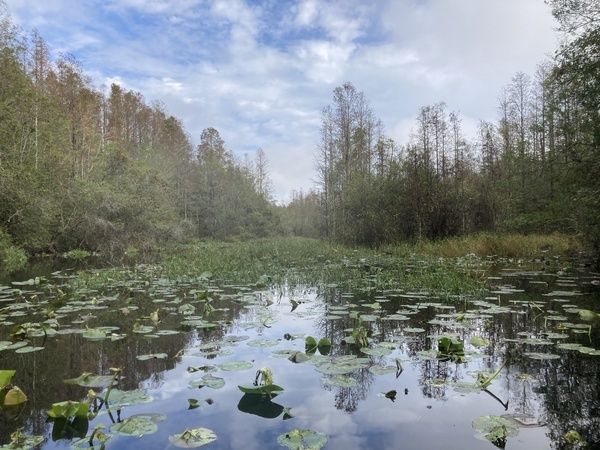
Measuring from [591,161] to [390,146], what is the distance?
1400 centimetres

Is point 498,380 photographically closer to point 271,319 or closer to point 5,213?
point 271,319

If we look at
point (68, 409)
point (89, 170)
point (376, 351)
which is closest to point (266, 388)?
point (68, 409)

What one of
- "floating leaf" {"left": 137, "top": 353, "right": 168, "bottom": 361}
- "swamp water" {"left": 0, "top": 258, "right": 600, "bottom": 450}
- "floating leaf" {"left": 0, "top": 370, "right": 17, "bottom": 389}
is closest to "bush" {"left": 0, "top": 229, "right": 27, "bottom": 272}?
"swamp water" {"left": 0, "top": 258, "right": 600, "bottom": 450}

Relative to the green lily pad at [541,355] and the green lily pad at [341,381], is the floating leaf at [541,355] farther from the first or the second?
the green lily pad at [341,381]

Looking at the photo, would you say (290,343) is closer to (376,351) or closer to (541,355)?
(376,351)

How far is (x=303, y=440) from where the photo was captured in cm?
185

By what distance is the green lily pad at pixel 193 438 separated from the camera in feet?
6.06

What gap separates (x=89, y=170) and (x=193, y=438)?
961 inches

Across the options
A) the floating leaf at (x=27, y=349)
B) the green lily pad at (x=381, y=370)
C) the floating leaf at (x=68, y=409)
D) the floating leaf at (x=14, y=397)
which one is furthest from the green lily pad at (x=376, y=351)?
the floating leaf at (x=27, y=349)

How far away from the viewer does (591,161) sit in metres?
9.27

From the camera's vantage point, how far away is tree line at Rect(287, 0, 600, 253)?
977cm

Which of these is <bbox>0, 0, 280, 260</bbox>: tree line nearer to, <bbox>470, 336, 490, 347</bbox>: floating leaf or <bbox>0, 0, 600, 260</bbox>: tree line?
<bbox>0, 0, 600, 260</bbox>: tree line

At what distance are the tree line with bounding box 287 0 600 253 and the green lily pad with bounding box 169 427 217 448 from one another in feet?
34.0

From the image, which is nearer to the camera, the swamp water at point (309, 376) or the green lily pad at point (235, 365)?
the swamp water at point (309, 376)
